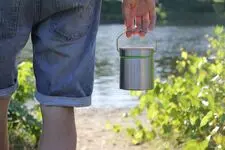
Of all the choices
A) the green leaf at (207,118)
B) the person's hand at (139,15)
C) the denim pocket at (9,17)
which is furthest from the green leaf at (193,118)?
the denim pocket at (9,17)

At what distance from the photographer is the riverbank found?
A: 4.68 metres

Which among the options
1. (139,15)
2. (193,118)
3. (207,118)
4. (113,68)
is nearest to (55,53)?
(139,15)

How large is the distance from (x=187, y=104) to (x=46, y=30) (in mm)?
2194

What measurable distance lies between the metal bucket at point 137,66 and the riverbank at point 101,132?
1.79 meters

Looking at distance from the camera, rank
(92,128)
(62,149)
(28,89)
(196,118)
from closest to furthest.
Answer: (62,149), (196,118), (28,89), (92,128)

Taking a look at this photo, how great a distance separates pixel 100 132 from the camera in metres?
5.15

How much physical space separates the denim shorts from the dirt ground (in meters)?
2.43

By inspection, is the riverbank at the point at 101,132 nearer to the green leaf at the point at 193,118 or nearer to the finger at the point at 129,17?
the green leaf at the point at 193,118

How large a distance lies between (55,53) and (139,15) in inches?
19.9

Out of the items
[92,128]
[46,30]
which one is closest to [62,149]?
[46,30]

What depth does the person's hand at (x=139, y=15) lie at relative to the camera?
8.13ft

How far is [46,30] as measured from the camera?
7.13ft

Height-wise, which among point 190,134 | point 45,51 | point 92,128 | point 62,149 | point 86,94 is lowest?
point 92,128

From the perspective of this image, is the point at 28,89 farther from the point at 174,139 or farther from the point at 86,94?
the point at 86,94
